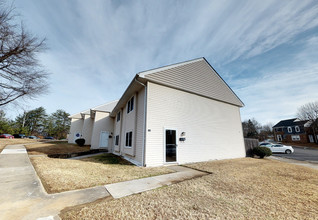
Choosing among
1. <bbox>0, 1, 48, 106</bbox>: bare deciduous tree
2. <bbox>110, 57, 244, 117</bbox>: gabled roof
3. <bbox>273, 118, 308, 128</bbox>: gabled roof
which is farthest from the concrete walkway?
<bbox>273, 118, 308, 128</bbox>: gabled roof

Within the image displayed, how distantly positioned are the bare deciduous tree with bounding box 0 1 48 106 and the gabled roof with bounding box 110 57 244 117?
640 centimetres

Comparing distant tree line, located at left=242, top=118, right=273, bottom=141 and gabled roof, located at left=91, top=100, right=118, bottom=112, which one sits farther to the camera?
distant tree line, located at left=242, top=118, right=273, bottom=141

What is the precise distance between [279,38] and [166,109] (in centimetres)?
857

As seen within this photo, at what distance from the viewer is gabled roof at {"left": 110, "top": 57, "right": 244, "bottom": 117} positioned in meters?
7.95

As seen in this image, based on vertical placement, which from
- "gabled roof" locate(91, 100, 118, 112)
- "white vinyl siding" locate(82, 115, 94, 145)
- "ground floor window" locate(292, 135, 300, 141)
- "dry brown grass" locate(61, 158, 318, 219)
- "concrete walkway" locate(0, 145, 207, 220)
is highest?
"gabled roof" locate(91, 100, 118, 112)

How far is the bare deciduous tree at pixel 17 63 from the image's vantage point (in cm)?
750

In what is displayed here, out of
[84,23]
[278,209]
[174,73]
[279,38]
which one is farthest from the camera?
[174,73]

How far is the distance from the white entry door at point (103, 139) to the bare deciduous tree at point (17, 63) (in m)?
8.12

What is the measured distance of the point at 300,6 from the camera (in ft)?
21.2

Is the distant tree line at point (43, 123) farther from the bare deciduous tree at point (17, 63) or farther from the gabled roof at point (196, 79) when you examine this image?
the gabled roof at point (196, 79)

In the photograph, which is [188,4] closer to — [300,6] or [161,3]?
[161,3]

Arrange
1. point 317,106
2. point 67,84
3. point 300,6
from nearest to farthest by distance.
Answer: point 300,6, point 67,84, point 317,106

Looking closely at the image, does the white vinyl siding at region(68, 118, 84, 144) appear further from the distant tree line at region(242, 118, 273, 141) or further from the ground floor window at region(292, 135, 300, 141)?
the ground floor window at region(292, 135, 300, 141)

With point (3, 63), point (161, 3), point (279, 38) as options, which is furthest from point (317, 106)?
A: point (3, 63)
